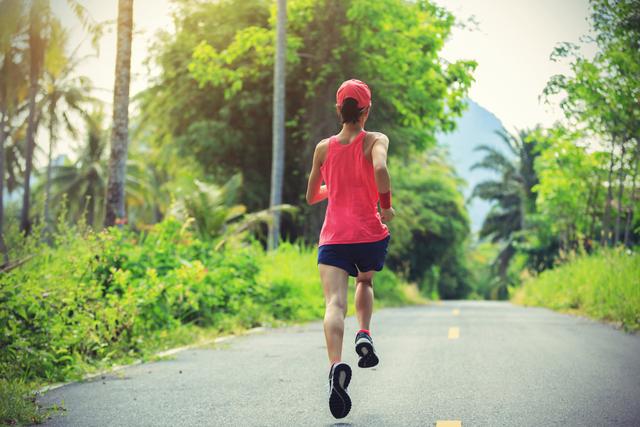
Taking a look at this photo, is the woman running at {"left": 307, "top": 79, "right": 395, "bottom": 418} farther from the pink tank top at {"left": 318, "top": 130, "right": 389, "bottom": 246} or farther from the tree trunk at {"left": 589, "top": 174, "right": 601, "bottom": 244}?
the tree trunk at {"left": 589, "top": 174, "right": 601, "bottom": 244}

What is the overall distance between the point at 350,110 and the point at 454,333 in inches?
264

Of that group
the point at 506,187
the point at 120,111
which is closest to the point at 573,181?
the point at 120,111

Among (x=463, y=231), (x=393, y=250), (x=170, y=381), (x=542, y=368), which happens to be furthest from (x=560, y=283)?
(x=463, y=231)

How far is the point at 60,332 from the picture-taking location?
6988 mm

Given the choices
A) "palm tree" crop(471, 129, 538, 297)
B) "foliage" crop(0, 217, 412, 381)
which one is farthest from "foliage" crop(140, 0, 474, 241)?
"palm tree" crop(471, 129, 538, 297)

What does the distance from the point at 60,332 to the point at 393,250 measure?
84.6ft

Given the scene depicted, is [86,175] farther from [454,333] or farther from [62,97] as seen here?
[454,333]

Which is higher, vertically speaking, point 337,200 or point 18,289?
point 337,200

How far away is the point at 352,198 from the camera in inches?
196

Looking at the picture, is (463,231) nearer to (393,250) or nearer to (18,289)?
(393,250)

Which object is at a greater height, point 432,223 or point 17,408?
point 432,223

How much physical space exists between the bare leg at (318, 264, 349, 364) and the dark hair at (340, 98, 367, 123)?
939 mm

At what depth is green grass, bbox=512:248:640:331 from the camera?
12914 millimetres

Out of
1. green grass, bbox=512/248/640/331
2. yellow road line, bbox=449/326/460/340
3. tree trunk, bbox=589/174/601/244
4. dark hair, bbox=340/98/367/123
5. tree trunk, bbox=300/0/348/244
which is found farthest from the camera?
tree trunk, bbox=589/174/601/244
